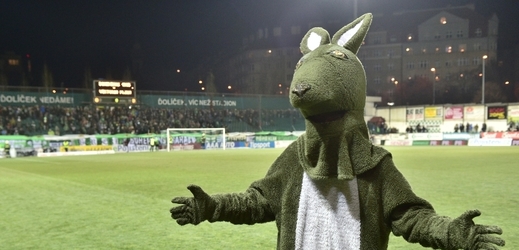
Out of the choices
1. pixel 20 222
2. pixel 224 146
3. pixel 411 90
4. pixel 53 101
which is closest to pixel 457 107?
pixel 224 146

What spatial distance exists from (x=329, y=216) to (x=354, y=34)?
108 centimetres

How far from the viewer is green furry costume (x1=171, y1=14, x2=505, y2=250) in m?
2.31

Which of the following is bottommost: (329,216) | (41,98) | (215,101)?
(329,216)

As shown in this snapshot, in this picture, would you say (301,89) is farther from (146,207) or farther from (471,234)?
(146,207)

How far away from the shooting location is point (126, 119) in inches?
1439

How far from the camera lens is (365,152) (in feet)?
7.73

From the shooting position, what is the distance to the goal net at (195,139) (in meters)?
34.3

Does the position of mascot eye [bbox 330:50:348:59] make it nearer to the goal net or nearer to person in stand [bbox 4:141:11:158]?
person in stand [bbox 4:141:11:158]

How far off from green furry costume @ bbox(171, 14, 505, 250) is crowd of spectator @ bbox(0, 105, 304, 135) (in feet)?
90.6

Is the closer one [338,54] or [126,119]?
[338,54]

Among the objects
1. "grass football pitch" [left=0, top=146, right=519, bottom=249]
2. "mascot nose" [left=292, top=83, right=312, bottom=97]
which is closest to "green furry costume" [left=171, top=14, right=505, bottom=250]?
"mascot nose" [left=292, top=83, right=312, bottom=97]

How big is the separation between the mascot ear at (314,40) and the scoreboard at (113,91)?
95.7 feet

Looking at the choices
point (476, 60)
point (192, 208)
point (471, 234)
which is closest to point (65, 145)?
point (192, 208)

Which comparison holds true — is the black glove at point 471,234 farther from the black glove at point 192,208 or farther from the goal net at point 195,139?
the goal net at point 195,139
